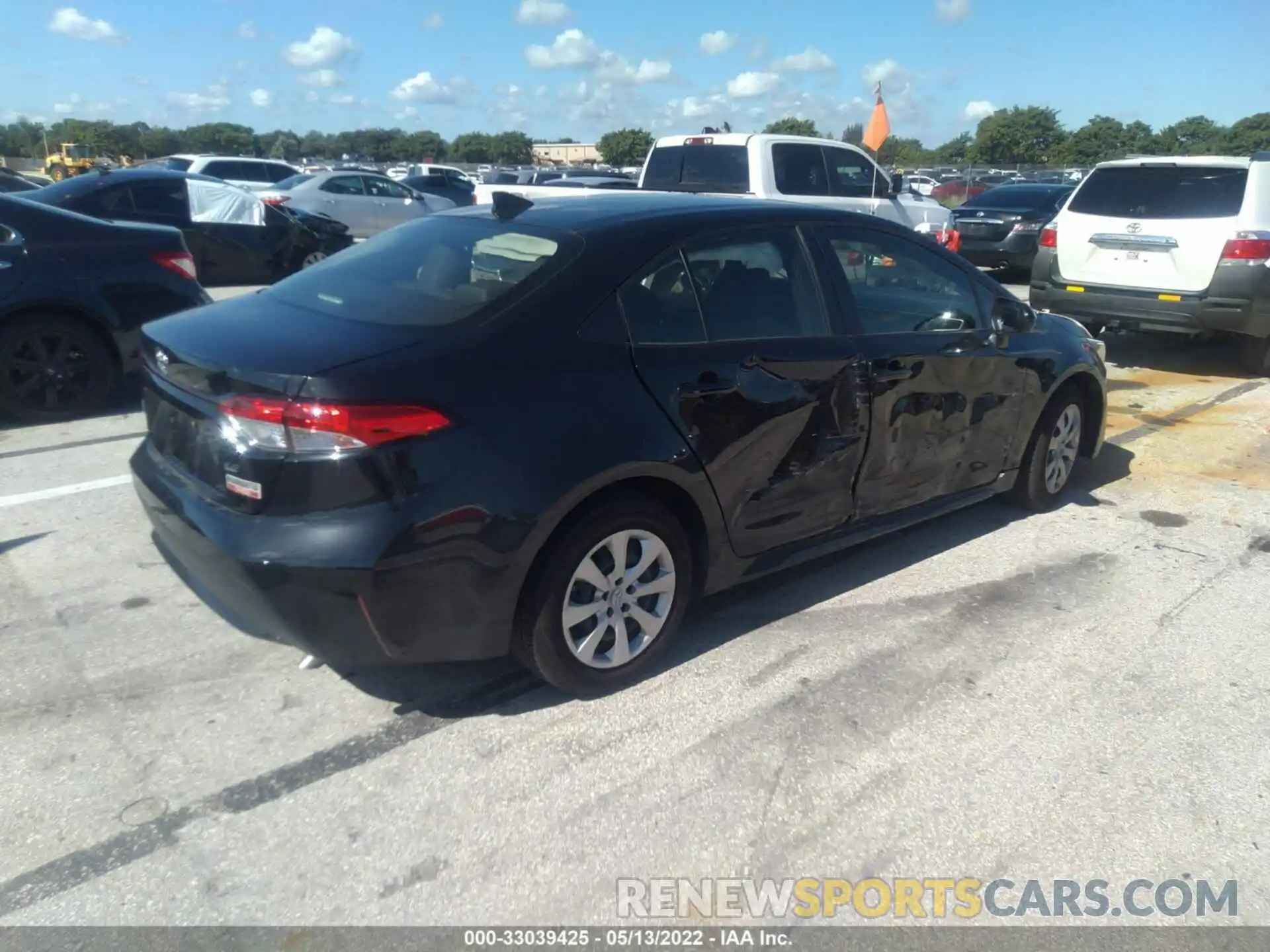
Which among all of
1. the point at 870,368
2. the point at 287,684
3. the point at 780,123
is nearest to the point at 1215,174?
the point at 870,368

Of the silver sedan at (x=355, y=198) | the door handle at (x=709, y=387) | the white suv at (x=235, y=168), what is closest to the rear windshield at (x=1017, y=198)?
the silver sedan at (x=355, y=198)

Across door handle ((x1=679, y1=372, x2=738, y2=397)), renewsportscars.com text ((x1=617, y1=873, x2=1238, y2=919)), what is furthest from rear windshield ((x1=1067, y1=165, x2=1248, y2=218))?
renewsportscars.com text ((x1=617, y1=873, x2=1238, y2=919))

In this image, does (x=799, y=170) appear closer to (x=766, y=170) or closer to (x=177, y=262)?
(x=766, y=170)

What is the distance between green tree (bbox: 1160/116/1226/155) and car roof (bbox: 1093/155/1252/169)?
5408 cm

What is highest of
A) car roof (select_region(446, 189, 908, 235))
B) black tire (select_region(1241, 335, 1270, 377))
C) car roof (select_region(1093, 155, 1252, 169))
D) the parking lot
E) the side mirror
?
car roof (select_region(1093, 155, 1252, 169))

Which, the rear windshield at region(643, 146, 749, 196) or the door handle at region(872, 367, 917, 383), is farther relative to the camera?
→ the rear windshield at region(643, 146, 749, 196)

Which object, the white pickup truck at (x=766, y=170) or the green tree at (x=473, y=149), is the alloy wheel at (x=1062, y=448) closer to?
the white pickup truck at (x=766, y=170)

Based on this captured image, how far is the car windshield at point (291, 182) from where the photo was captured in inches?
735

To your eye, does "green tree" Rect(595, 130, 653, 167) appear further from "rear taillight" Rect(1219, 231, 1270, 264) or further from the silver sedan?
"rear taillight" Rect(1219, 231, 1270, 264)

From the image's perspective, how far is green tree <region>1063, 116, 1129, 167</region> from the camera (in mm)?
59938

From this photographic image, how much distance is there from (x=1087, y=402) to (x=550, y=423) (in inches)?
150

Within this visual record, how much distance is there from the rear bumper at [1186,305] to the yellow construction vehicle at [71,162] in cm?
3287

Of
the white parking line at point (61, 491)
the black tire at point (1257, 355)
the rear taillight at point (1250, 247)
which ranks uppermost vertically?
Answer: the rear taillight at point (1250, 247)

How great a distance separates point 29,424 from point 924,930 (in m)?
6.16
